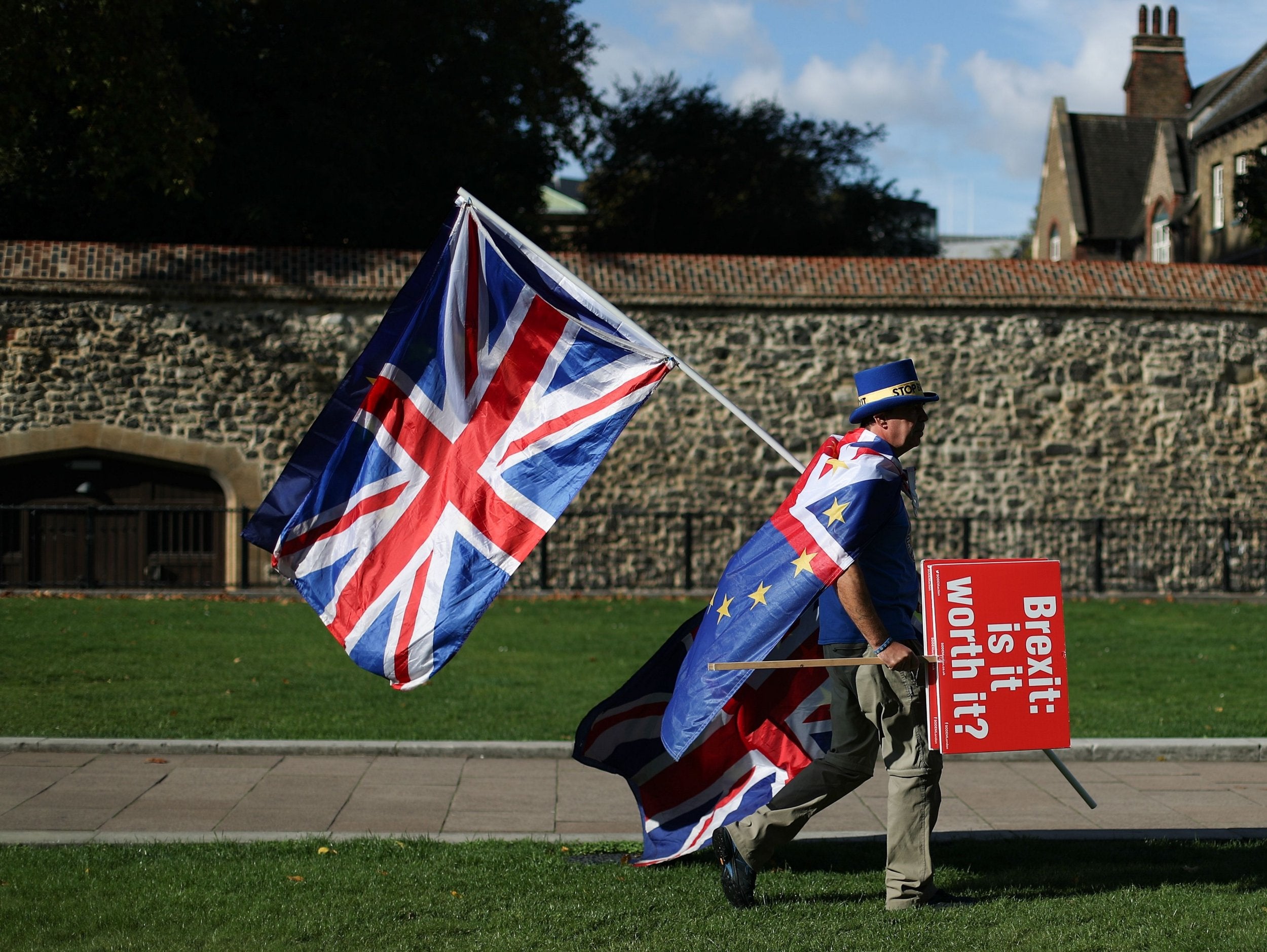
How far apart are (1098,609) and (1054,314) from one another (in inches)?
177

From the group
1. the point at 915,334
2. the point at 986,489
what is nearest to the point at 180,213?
the point at 915,334

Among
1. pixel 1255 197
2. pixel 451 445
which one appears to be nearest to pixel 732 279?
pixel 1255 197

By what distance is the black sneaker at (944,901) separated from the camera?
4.69m

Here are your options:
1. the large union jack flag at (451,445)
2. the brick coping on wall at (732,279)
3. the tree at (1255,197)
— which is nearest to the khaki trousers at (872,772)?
the large union jack flag at (451,445)

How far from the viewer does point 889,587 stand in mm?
4812

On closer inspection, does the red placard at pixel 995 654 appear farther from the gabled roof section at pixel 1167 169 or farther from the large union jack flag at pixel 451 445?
the gabled roof section at pixel 1167 169

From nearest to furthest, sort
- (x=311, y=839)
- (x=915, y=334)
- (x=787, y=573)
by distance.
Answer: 1. (x=787, y=573)
2. (x=311, y=839)
3. (x=915, y=334)

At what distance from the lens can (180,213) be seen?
20453 millimetres

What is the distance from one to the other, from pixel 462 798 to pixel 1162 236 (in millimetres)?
34954

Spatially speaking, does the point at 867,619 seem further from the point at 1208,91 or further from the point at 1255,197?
the point at 1208,91

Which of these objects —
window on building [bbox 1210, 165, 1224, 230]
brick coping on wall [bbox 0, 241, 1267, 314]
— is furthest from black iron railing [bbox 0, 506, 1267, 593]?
window on building [bbox 1210, 165, 1224, 230]

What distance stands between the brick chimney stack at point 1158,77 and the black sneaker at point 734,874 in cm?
4289

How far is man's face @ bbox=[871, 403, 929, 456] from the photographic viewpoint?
194 inches

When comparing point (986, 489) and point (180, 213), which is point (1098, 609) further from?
point (180, 213)
